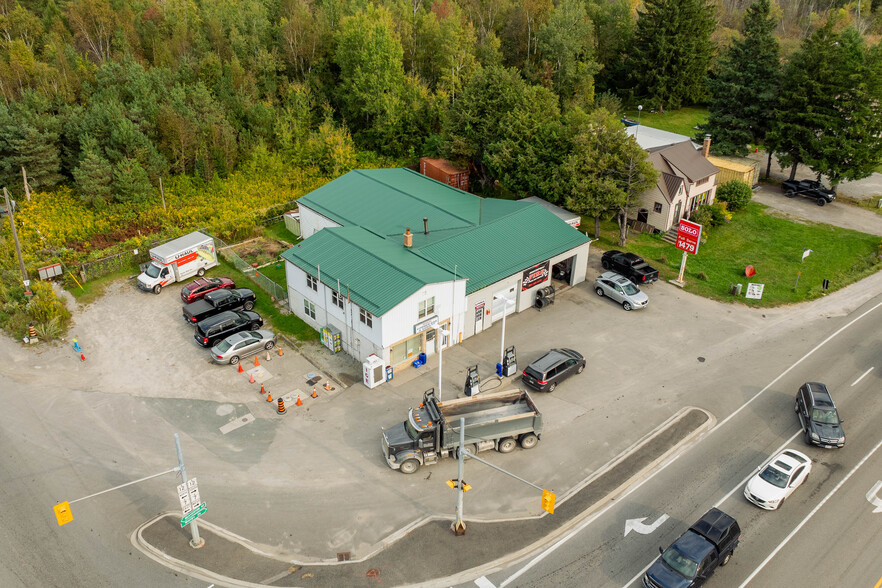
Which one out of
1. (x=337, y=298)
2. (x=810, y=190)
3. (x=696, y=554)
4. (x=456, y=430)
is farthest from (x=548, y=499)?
(x=810, y=190)

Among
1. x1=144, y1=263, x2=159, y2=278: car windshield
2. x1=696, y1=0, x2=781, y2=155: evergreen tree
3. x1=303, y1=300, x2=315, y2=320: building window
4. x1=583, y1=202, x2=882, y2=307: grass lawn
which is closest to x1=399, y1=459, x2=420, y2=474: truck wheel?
x1=303, y1=300, x2=315, y2=320: building window

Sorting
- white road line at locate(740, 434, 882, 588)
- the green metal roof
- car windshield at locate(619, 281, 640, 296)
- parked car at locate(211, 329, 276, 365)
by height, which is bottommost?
white road line at locate(740, 434, 882, 588)

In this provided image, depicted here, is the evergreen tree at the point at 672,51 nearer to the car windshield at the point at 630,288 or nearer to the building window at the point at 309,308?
the car windshield at the point at 630,288

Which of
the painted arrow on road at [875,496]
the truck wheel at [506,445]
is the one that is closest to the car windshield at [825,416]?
the painted arrow on road at [875,496]

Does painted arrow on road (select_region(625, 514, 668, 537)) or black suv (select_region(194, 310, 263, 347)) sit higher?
black suv (select_region(194, 310, 263, 347))

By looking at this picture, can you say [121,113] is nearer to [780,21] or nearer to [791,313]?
[791,313]

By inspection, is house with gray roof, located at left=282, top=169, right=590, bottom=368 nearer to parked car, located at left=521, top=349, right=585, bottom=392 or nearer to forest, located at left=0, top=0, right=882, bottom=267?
parked car, located at left=521, top=349, right=585, bottom=392

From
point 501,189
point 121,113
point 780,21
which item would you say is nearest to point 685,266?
point 501,189
